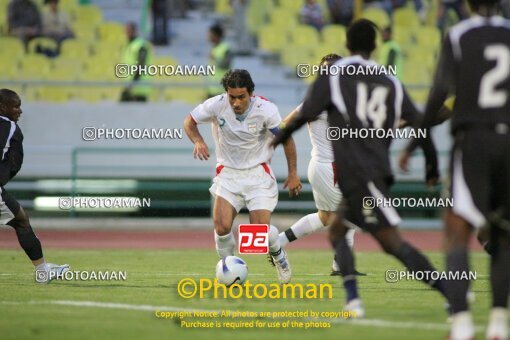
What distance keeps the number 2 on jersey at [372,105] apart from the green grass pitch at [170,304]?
55.4 inches

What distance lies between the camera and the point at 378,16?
25.5 m

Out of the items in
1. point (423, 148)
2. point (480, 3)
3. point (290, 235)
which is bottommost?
point (290, 235)

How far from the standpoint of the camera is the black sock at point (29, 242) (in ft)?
38.6

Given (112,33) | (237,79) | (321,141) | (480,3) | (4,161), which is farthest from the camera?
(112,33)

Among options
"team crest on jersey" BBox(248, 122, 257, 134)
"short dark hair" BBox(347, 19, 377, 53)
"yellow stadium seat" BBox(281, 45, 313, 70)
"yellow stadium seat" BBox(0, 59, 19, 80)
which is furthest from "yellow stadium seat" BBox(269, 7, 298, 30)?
"short dark hair" BBox(347, 19, 377, 53)

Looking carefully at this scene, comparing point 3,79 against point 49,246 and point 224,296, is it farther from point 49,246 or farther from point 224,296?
point 224,296

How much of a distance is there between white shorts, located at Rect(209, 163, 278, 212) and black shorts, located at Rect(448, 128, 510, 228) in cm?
464

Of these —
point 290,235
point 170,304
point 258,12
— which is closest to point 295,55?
point 258,12

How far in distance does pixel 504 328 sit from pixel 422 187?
14.4 meters

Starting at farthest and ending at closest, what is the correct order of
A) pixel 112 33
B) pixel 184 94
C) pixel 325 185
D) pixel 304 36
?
pixel 304 36 < pixel 112 33 < pixel 184 94 < pixel 325 185

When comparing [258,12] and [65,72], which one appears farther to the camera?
[258,12]

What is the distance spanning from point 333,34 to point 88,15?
15.8 feet

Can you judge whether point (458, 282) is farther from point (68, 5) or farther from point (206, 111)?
point (68, 5)

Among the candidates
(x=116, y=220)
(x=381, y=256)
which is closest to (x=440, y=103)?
(x=381, y=256)
